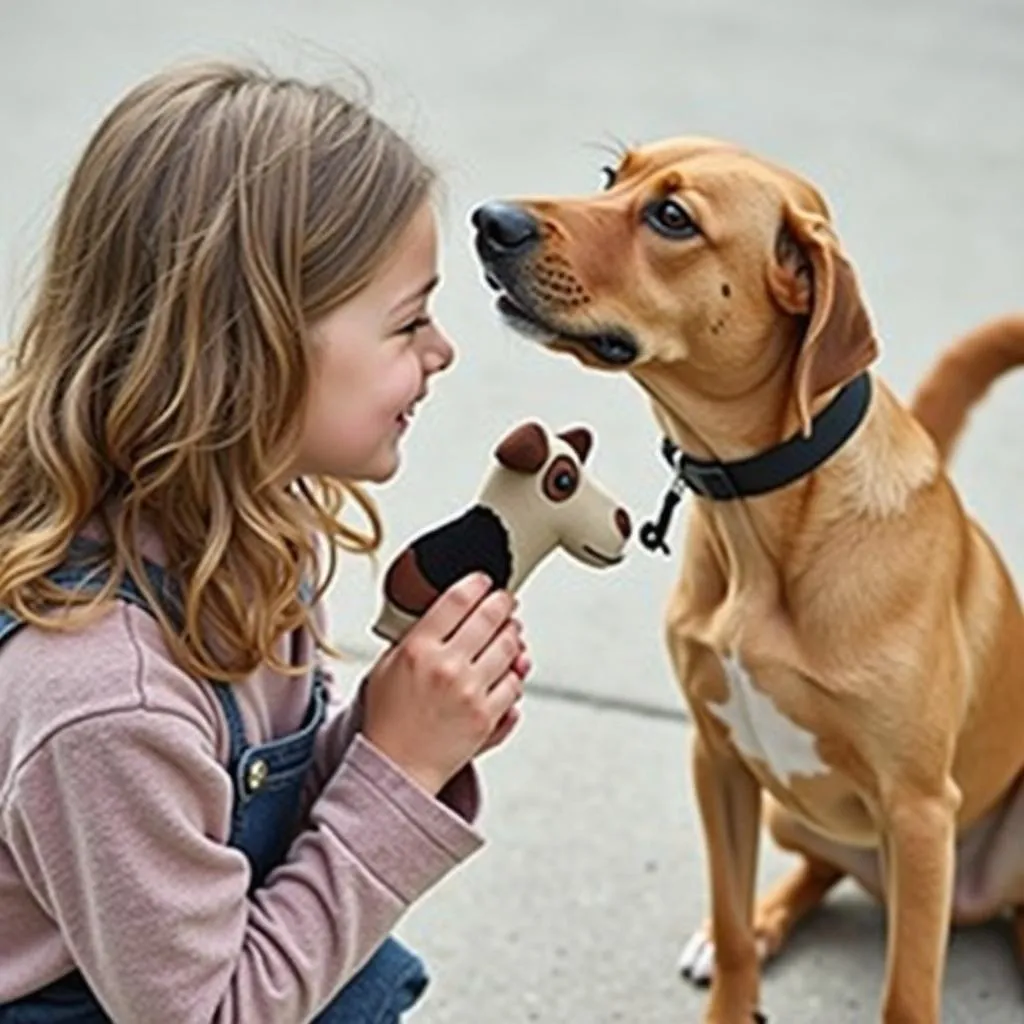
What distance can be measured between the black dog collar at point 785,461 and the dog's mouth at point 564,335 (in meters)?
0.16

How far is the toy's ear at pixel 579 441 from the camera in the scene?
192cm

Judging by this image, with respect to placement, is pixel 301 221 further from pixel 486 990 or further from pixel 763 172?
pixel 486 990

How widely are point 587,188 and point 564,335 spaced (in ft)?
8.41

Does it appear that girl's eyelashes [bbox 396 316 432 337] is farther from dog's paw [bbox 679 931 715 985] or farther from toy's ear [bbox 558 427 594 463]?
dog's paw [bbox 679 931 715 985]

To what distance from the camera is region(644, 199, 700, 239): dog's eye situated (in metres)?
1.94

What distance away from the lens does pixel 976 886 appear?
7.92 ft

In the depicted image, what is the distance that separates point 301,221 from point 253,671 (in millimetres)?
332

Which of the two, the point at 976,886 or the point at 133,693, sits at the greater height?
the point at 133,693

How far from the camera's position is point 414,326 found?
70.0 inches

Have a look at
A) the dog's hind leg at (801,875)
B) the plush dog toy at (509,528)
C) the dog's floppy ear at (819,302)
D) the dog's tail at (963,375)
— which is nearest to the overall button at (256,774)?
the plush dog toy at (509,528)

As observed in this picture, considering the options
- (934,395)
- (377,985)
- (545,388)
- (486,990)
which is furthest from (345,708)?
(545,388)

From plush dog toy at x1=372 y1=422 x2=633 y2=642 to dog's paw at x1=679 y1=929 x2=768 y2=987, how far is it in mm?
700

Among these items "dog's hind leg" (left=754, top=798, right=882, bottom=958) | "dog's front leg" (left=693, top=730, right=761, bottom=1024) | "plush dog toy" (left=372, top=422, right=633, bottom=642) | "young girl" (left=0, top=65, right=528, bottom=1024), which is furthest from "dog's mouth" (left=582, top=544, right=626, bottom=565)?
"dog's hind leg" (left=754, top=798, right=882, bottom=958)

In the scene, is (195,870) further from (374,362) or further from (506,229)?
(506,229)
